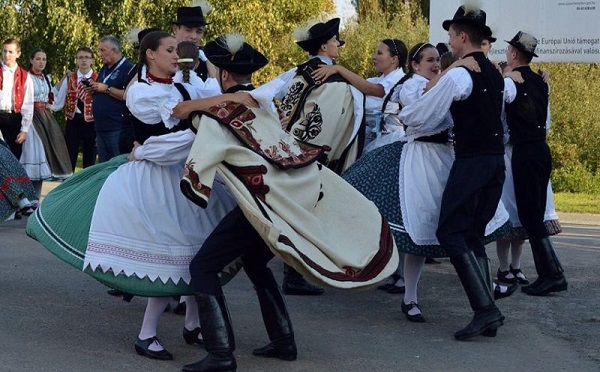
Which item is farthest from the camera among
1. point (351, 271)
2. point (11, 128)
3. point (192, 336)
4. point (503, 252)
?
point (11, 128)

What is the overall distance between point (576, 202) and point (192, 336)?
33.2 feet

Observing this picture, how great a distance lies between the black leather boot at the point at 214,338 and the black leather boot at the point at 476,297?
5.28ft

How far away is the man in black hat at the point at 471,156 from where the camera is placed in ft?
20.5

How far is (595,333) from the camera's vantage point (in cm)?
662

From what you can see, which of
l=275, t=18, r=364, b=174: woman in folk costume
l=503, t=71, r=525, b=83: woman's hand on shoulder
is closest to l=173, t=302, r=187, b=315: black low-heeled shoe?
l=275, t=18, r=364, b=174: woman in folk costume

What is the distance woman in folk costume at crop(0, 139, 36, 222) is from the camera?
732 cm

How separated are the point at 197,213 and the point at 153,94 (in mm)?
644

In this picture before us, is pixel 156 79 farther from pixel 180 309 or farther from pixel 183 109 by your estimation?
pixel 180 309

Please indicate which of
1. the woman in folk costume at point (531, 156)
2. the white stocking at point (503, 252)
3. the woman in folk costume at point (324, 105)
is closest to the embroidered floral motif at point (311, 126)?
the woman in folk costume at point (324, 105)

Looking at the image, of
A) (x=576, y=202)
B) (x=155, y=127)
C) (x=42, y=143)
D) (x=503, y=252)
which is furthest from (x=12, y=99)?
(x=576, y=202)

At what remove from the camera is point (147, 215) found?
5484 millimetres

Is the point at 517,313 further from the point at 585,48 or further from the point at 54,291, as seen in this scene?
the point at 585,48

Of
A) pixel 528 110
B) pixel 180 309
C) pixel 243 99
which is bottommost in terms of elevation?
pixel 180 309

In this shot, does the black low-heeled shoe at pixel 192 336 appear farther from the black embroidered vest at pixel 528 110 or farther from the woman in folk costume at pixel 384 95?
the black embroidered vest at pixel 528 110
